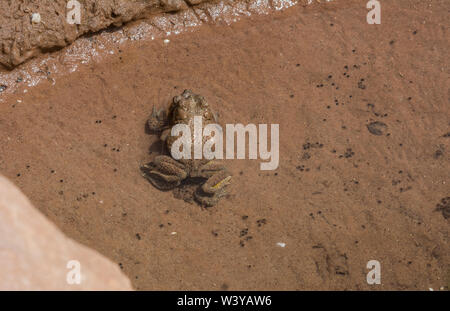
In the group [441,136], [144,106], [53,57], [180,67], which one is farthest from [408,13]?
[53,57]

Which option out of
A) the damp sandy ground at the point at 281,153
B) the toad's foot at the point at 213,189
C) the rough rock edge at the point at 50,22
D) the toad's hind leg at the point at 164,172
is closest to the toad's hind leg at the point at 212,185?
the toad's foot at the point at 213,189

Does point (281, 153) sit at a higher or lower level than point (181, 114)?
lower

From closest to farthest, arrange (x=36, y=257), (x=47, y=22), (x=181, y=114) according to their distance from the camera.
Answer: (x=36, y=257) < (x=181, y=114) < (x=47, y=22)

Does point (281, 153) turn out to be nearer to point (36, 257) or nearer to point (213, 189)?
point (213, 189)

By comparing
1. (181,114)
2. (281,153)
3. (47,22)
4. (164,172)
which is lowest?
(164,172)

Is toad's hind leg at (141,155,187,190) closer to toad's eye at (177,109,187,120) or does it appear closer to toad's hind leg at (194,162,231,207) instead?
toad's hind leg at (194,162,231,207)

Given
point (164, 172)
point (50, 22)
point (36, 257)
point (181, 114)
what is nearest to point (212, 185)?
point (164, 172)

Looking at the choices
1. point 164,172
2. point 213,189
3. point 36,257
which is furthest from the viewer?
point 164,172
